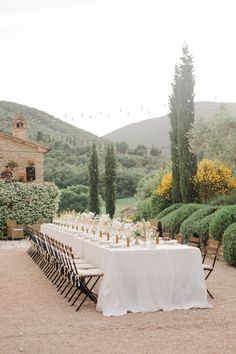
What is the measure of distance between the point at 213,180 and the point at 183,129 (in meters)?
2.34

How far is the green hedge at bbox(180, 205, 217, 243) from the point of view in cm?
1622

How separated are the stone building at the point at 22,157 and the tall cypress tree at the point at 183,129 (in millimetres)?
8348

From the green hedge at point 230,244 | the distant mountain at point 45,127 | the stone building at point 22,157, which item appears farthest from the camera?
the distant mountain at point 45,127

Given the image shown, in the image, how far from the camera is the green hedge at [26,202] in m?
25.9

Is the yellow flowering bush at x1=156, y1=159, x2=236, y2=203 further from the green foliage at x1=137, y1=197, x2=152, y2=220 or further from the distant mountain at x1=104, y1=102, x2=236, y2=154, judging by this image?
the distant mountain at x1=104, y1=102, x2=236, y2=154

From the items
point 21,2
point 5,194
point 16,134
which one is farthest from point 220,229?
point 16,134

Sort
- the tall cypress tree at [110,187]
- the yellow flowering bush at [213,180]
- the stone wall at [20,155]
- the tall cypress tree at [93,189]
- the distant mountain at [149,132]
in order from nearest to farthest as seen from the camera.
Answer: the yellow flowering bush at [213,180] < the stone wall at [20,155] < the tall cypress tree at [110,187] < the tall cypress tree at [93,189] < the distant mountain at [149,132]

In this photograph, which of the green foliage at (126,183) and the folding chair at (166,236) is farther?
the green foliage at (126,183)

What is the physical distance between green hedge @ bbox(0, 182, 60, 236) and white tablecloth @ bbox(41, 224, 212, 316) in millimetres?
17794

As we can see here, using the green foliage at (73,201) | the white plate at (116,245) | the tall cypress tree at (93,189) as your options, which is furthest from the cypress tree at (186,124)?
the green foliage at (73,201)

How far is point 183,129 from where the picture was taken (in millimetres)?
22375

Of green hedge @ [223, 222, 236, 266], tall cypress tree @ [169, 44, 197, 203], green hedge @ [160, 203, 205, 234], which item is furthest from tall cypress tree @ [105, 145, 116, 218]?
green hedge @ [223, 222, 236, 266]

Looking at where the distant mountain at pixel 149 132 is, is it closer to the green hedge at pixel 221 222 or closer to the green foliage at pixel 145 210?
the green foliage at pixel 145 210

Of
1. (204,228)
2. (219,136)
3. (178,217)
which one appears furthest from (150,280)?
(219,136)
